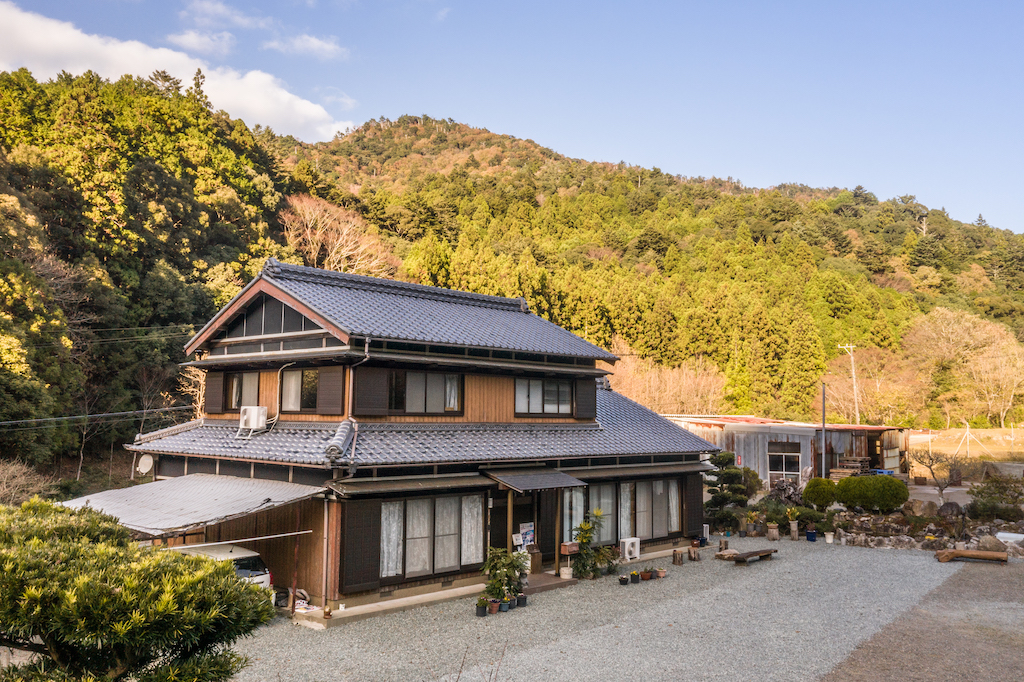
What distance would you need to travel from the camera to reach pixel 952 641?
489 inches

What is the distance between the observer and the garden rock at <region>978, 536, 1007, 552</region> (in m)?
20.3

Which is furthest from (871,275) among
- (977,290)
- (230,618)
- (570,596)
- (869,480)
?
(230,618)

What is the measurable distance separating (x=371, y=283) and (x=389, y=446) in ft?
19.0

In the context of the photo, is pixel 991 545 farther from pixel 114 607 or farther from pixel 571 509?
pixel 114 607

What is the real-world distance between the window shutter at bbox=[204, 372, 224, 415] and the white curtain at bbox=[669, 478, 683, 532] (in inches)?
522

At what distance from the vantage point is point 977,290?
72188 millimetres

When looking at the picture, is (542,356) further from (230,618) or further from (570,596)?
(230,618)

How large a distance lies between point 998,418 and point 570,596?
53.5 meters

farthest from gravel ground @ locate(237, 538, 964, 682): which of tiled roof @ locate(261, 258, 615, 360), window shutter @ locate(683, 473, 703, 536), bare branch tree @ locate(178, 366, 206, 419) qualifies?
bare branch tree @ locate(178, 366, 206, 419)

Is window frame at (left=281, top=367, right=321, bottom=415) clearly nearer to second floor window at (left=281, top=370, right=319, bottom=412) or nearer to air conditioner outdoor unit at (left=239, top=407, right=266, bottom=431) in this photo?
second floor window at (left=281, top=370, right=319, bottom=412)

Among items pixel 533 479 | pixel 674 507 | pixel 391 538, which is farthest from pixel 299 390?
pixel 674 507

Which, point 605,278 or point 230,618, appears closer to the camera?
point 230,618

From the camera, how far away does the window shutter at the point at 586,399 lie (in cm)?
2003

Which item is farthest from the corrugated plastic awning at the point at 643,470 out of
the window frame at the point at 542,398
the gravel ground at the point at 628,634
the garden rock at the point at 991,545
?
the garden rock at the point at 991,545
